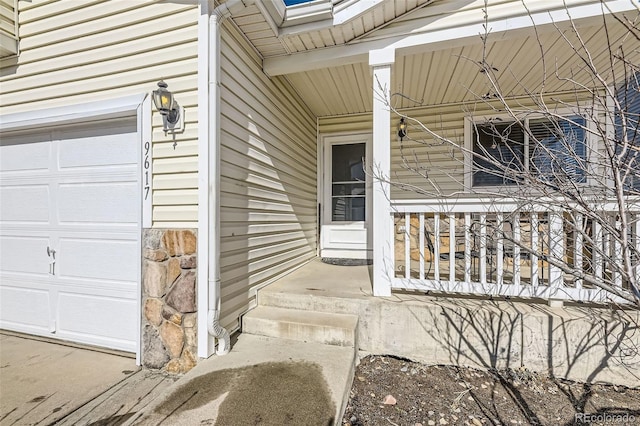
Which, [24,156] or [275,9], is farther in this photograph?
[24,156]

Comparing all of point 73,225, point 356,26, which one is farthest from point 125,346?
point 356,26

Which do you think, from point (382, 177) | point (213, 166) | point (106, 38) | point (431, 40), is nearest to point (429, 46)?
point (431, 40)

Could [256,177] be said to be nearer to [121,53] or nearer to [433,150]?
[121,53]

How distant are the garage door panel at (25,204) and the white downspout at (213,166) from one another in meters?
2.10

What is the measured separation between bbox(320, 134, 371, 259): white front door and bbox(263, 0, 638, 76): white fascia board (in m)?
1.94

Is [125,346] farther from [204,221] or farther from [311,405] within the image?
[311,405]

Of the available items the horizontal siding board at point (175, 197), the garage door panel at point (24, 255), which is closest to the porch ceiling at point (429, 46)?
the horizontal siding board at point (175, 197)

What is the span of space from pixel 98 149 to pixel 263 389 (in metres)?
2.65

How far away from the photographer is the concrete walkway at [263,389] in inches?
67.3

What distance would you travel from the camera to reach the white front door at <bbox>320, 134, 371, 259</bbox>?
4.89 m

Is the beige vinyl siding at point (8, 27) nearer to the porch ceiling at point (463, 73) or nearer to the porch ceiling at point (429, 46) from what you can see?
the porch ceiling at point (429, 46)

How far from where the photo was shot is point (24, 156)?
328 centimetres

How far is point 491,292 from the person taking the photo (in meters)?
2.60

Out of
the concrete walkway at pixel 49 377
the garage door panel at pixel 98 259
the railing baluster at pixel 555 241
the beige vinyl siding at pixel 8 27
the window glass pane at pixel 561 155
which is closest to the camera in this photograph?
→ the window glass pane at pixel 561 155
